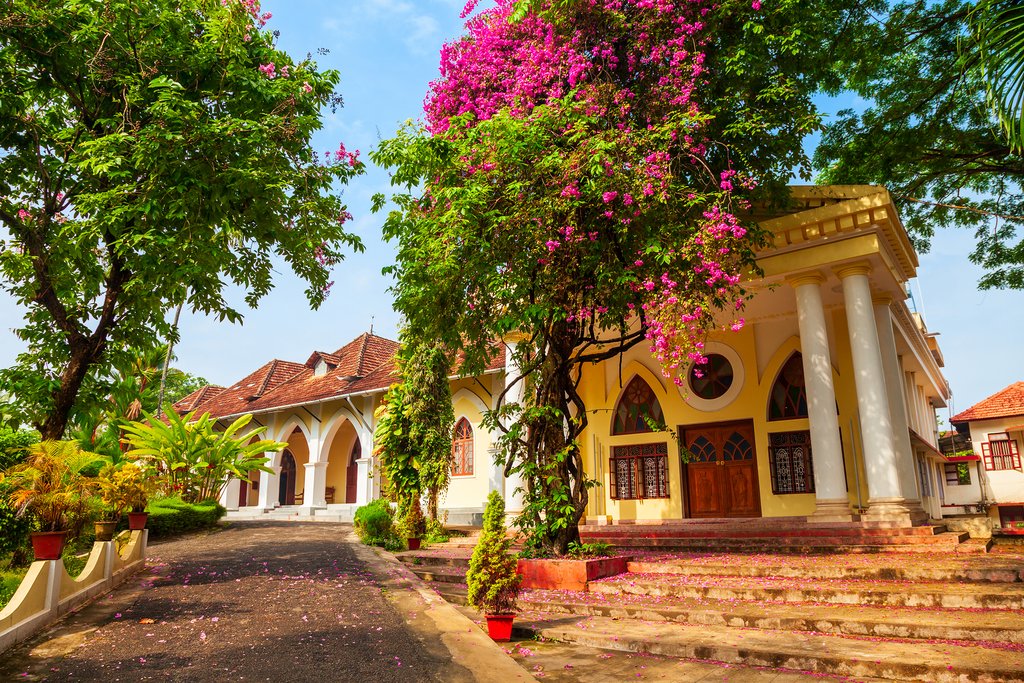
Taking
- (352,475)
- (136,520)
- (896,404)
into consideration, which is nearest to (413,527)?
(136,520)

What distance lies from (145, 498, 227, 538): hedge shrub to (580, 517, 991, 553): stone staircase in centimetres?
965

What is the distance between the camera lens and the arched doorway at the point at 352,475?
25703mm

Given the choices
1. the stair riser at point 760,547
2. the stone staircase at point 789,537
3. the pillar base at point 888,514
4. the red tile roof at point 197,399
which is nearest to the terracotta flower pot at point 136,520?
the stone staircase at point 789,537

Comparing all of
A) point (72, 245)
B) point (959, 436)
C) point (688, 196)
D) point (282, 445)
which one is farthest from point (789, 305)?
point (959, 436)

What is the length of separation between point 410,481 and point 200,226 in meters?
8.88

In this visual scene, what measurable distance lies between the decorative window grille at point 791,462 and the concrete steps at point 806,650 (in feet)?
27.5

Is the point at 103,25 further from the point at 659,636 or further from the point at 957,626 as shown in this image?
the point at 957,626

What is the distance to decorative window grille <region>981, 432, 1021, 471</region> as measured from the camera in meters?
26.5

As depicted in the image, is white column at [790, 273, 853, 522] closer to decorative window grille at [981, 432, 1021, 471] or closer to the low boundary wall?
the low boundary wall

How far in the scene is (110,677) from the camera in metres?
4.68

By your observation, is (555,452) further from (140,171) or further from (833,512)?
(140,171)

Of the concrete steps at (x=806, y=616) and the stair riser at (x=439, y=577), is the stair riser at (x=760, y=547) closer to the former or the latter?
the concrete steps at (x=806, y=616)

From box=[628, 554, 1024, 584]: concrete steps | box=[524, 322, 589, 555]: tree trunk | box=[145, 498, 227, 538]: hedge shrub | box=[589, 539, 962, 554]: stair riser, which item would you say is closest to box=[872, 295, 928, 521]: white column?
box=[589, 539, 962, 554]: stair riser

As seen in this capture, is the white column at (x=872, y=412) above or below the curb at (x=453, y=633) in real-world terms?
above
